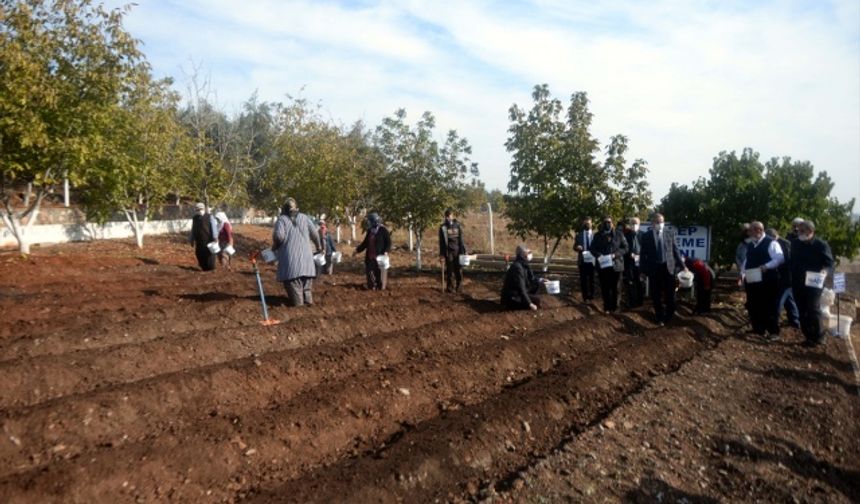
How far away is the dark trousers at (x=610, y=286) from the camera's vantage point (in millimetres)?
10570

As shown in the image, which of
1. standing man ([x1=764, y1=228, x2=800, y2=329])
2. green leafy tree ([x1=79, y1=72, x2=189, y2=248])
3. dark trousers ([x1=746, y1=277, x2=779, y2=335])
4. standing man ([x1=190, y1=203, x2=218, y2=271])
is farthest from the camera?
green leafy tree ([x1=79, y1=72, x2=189, y2=248])

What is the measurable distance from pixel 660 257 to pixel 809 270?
6.23 feet

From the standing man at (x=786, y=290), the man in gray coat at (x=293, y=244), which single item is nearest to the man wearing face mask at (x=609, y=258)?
the standing man at (x=786, y=290)

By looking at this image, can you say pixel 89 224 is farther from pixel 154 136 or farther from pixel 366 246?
pixel 366 246

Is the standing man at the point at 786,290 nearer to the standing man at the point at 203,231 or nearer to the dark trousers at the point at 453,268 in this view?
the dark trousers at the point at 453,268

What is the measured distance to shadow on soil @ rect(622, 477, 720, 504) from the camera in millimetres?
4219

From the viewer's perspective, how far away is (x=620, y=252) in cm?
1059

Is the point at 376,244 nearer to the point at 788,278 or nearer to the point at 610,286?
the point at 610,286

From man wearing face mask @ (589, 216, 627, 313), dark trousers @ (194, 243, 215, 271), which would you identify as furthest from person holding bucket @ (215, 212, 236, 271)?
man wearing face mask @ (589, 216, 627, 313)

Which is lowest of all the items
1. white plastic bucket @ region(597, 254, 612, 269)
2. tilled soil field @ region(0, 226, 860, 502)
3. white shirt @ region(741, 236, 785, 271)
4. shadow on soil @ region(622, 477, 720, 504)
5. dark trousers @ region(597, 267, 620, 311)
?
shadow on soil @ region(622, 477, 720, 504)

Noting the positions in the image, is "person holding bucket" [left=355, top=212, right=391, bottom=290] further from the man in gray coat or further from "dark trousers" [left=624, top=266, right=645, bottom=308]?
"dark trousers" [left=624, top=266, right=645, bottom=308]

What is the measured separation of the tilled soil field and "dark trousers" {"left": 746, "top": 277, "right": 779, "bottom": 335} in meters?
0.52

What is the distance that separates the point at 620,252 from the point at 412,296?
3577 millimetres

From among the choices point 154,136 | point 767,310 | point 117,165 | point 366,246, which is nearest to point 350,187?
point 154,136
